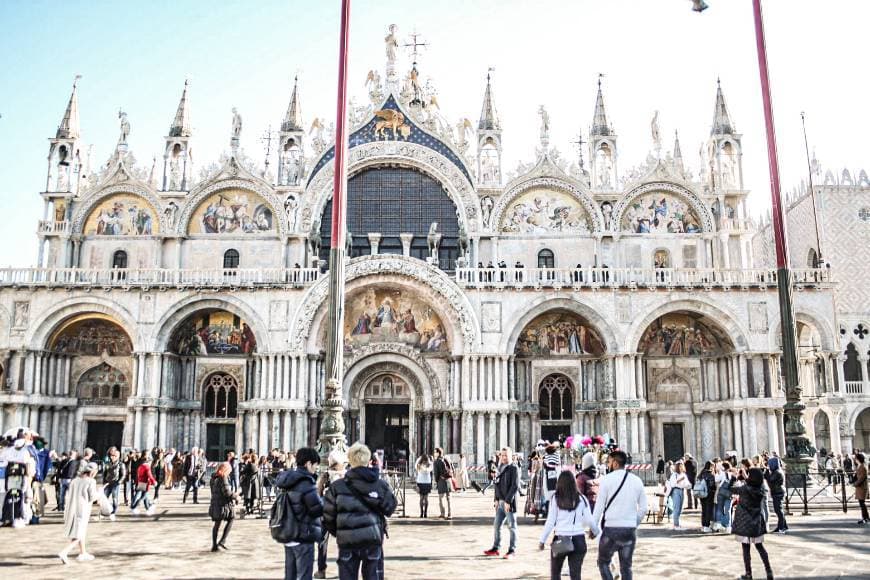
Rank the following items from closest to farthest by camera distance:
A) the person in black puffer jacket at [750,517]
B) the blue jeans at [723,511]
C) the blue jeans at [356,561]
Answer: the blue jeans at [356,561] < the person in black puffer jacket at [750,517] < the blue jeans at [723,511]

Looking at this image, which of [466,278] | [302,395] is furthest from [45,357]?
[466,278]

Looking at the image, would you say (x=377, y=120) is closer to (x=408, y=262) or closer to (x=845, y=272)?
(x=408, y=262)

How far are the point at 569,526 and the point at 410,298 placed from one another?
86.3 feet

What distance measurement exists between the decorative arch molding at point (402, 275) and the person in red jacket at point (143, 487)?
43.5 feet

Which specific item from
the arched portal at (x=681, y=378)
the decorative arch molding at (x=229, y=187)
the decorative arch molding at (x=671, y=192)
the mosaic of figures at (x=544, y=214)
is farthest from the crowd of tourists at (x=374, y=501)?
the decorative arch molding at (x=671, y=192)

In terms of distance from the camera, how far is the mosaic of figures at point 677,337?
3588 centimetres

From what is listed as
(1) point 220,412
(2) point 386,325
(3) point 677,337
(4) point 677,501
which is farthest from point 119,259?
(4) point 677,501

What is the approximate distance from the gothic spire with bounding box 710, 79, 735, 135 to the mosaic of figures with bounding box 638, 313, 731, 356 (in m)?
9.54

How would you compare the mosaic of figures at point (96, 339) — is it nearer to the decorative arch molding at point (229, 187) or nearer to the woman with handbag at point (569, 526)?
the decorative arch molding at point (229, 187)

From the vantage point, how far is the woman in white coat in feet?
43.4

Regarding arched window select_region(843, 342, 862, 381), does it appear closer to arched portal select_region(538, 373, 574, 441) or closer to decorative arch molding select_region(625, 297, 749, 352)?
decorative arch molding select_region(625, 297, 749, 352)

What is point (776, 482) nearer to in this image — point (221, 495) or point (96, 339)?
point (221, 495)

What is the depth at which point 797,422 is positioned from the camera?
21516mm

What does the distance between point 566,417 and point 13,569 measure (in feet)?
87.6
